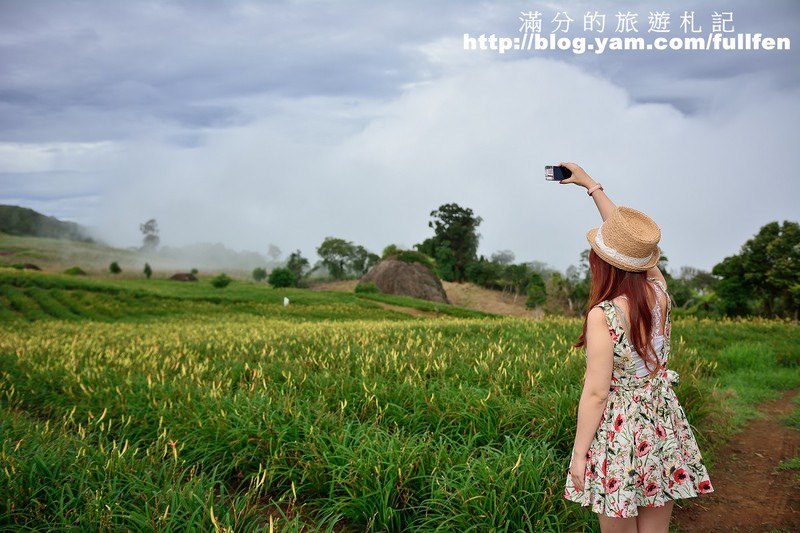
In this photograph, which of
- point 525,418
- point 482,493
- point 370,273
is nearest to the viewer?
point 482,493

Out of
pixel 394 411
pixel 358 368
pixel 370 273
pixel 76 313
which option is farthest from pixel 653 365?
pixel 370 273

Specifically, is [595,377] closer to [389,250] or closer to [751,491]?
[751,491]

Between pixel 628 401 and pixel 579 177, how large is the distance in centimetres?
168

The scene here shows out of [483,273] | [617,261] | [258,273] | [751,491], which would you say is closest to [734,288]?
[751,491]

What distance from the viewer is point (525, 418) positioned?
5.34 m

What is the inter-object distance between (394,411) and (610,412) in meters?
3.08

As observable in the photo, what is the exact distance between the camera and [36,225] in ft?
357

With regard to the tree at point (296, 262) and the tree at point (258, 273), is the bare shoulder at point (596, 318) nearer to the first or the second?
the tree at point (296, 262)

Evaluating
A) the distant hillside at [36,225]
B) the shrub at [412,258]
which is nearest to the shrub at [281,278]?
the shrub at [412,258]

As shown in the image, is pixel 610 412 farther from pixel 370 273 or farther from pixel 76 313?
pixel 370 273

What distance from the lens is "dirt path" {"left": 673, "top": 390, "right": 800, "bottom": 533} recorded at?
473cm

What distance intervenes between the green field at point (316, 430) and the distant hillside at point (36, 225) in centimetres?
11051

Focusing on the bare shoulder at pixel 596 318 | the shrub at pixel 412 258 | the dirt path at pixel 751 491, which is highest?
the shrub at pixel 412 258

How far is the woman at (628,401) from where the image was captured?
9.19 ft
